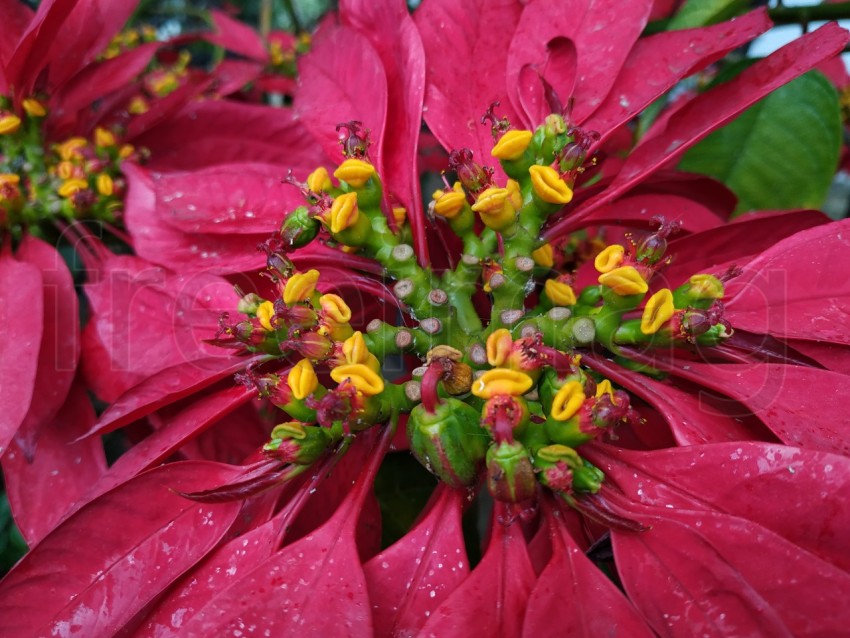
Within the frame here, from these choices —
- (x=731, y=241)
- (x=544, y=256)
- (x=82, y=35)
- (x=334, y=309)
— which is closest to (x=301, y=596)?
(x=334, y=309)

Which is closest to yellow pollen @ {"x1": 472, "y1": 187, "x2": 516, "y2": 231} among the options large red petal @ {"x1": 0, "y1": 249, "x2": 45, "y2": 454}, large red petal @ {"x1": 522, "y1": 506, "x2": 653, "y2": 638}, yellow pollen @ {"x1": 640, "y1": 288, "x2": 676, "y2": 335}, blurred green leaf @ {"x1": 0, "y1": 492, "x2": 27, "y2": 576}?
yellow pollen @ {"x1": 640, "y1": 288, "x2": 676, "y2": 335}

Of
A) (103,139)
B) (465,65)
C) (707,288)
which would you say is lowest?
(707,288)

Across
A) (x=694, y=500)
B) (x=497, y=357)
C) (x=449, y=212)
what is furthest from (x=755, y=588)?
(x=449, y=212)

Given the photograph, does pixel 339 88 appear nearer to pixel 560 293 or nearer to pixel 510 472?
pixel 560 293

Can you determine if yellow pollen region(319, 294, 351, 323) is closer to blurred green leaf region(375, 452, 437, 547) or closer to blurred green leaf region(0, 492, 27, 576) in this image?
blurred green leaf region(375, 452, 437, 547)

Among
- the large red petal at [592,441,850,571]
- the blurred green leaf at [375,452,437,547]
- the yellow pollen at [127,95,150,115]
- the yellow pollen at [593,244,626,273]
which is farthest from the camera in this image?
the yellow pollen at [127,95,150,115]

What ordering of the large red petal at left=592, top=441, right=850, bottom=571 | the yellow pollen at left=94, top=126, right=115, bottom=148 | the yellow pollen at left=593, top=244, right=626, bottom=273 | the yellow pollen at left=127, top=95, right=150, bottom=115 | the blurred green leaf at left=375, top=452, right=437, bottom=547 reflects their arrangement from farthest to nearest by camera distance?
the yellow pollen at left=127, top=95, right=150, bottom=115
the yellow pollen at left=94, top=126, right=115, bottom=148
the blurred green leaf at left=375, top=452, right=437, bottom=547
the yellow pollen at left=593, top=244, right=626, bottom=273
the large red petal at left=592, top=441, right=850, bottom=571

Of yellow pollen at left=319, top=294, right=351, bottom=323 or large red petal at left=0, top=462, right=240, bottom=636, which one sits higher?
yellow pollen at left=319, top=294, right=351, bottom=323
